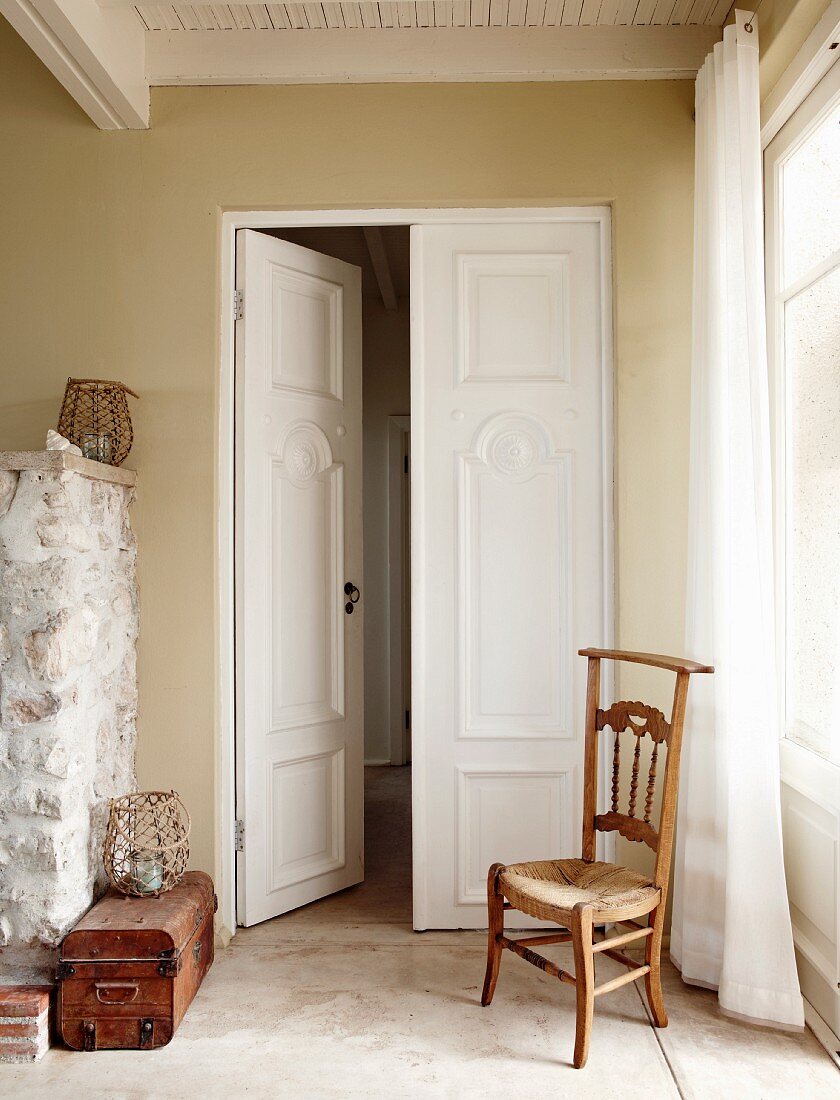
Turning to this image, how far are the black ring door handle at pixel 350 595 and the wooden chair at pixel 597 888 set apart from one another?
44.0 inches

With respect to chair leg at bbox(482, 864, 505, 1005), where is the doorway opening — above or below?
above

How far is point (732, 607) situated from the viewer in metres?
2.48

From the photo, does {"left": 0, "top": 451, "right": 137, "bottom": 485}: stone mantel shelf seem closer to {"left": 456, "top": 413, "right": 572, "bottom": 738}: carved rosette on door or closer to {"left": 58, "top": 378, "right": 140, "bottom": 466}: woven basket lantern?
{"left": 58, "top": 378, "right": 140, "bottom": 466}: woven basket lantern

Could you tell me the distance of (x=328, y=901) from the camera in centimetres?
333

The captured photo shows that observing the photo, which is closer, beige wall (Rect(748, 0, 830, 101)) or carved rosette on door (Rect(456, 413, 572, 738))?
beige wall (Rect(748, 0, 830, 101))

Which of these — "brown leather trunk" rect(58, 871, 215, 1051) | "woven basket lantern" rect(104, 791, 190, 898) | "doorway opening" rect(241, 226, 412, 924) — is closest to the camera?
"brown leather trunk" rect(58, 871, 215, 1051)

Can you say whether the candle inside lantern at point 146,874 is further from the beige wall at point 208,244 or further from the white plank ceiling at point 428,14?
the white plank ceiling at point 428,14

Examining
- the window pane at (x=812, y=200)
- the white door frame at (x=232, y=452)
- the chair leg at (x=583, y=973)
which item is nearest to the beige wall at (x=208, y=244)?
the white door frame at (x=232, y=452)

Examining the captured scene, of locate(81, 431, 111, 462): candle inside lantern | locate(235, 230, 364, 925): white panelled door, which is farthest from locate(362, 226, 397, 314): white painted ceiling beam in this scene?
locate(81, 431, 111, 462): candle inside lantern

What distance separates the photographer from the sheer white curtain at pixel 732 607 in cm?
239

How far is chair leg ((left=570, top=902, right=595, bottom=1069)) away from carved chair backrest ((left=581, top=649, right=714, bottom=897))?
32 cm

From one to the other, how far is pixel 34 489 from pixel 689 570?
195 centimetres

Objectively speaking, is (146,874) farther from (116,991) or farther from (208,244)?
(208,244)

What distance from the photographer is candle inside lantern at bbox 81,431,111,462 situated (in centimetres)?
274
